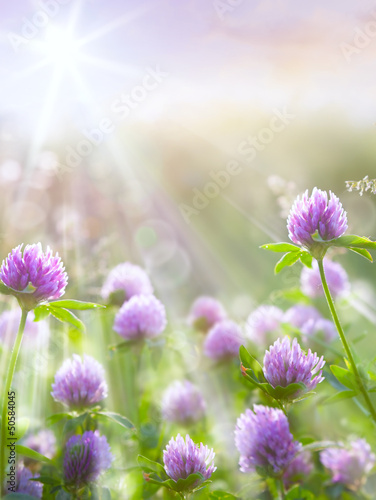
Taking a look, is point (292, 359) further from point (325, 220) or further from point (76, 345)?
point (76, 345)

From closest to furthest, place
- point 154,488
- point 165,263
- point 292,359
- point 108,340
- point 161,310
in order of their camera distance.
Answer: point 292,359, point 154,488, point 161,310, point 108,340, point 165,263

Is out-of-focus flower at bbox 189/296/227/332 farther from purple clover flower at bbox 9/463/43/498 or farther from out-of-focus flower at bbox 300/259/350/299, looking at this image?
purple clover flower at bbox 9/463/43/498

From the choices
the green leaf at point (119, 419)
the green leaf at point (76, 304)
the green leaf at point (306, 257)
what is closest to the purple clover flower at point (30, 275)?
the green leaf at point (76, 304)

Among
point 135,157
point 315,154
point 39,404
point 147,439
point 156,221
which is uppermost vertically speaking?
point 135,157

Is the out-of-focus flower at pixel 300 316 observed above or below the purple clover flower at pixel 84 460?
above

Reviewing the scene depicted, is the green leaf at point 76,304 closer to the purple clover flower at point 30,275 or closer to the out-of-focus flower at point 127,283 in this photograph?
the purple clover flower at point 30,275

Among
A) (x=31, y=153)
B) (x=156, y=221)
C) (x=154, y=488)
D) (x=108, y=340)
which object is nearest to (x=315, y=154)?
(x=156, y=221)

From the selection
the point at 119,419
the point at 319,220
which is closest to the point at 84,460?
the point at 119,419
